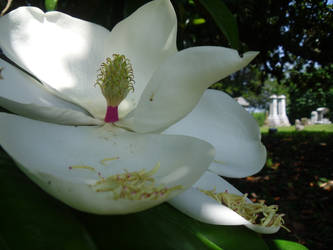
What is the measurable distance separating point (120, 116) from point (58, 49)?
0.56ft

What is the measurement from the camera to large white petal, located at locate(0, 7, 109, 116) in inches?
22.5

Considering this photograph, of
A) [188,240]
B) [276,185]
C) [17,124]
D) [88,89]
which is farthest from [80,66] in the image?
[276,185]

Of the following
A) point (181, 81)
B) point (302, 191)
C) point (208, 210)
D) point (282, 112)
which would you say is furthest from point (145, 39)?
point (282, 112)

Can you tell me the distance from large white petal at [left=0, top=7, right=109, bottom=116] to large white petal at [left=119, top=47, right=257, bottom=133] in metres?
0.16

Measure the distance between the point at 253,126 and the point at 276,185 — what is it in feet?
11.0

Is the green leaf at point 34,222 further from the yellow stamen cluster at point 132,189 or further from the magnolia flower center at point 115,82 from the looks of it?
the magnolia flower center at point 115,82

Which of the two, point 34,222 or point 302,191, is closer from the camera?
point 34,222

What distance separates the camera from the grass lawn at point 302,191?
2671mm

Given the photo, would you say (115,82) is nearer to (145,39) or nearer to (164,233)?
(145,39)

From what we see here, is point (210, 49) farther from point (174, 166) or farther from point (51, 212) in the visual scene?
point (51, 212)

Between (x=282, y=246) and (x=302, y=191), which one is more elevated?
(x=282, y=246)

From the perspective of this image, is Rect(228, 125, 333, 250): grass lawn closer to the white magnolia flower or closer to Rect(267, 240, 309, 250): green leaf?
Rect(267, 240, 309, 250): green leaf

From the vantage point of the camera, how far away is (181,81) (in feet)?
1.53

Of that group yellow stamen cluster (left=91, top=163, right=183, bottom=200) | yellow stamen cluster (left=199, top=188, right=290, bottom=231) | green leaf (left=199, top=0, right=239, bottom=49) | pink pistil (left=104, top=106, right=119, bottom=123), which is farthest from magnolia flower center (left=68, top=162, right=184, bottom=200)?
green leaf (left=199, top=0, right=239, bottom=49)
